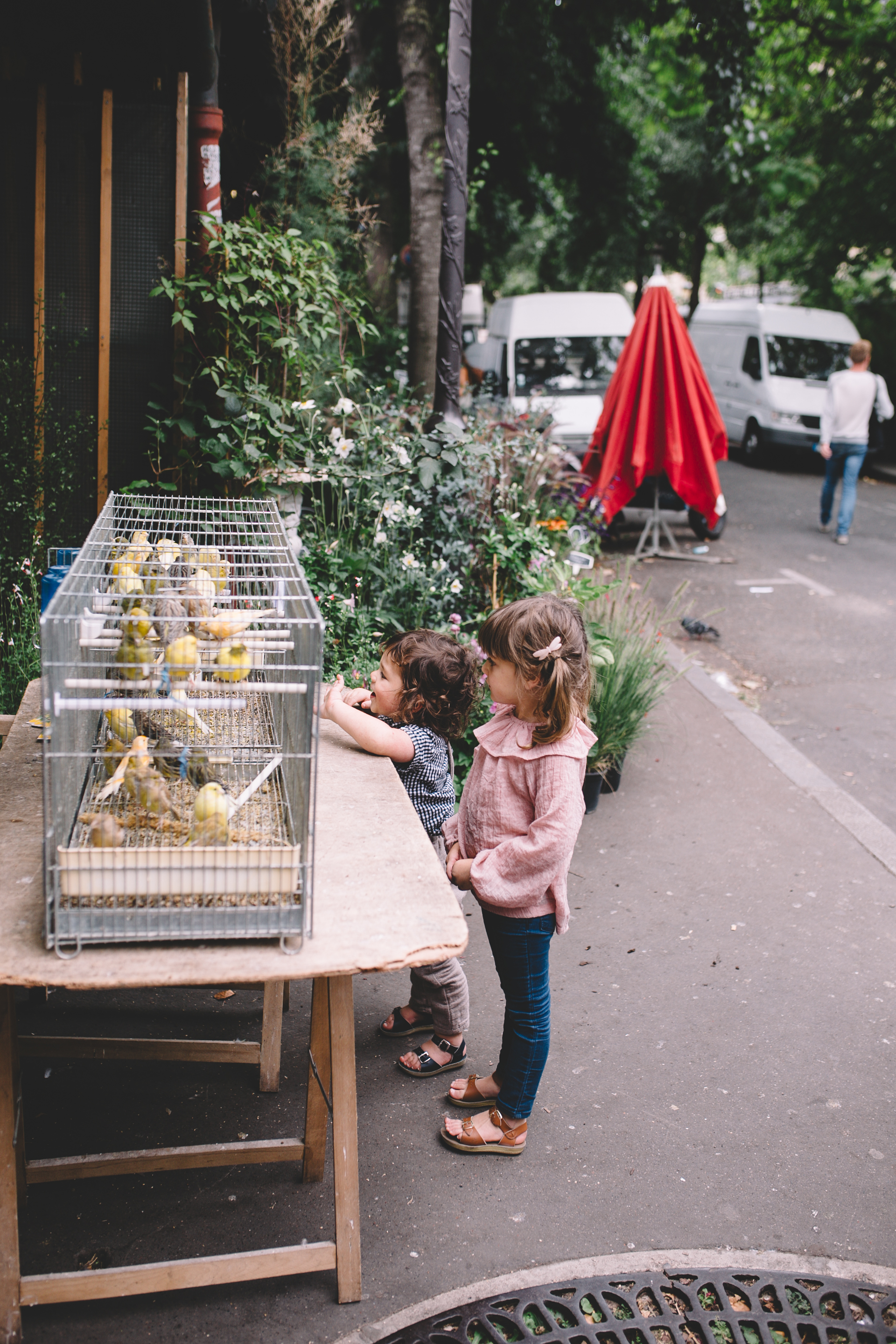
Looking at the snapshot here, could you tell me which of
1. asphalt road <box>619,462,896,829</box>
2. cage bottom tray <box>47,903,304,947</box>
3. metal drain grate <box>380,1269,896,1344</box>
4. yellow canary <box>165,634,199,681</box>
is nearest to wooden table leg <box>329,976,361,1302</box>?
metal drain grate <box>380,1269,896,1344</box>

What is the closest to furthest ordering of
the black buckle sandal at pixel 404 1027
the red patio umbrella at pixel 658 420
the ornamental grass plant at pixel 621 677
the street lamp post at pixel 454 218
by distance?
the black buckle sandal at pixel 404 1027
the ornamental grass plant at pixel 621 677
the street lamp post at pixel 454 218
the red patio umbrella at pixel 658 420

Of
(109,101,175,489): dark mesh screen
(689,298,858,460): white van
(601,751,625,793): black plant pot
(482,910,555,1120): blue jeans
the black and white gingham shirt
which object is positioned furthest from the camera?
(689,298,858,460): white van

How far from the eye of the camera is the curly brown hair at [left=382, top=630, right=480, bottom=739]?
107 inches

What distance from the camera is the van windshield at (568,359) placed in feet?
38.2

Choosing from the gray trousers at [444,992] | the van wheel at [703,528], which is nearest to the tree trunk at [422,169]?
the van wheel at [703,528]

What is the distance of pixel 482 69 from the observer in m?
12.3

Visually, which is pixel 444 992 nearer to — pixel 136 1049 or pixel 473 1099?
pixel 473 1099

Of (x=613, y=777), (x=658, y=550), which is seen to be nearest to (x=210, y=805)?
(x=613, y=777)

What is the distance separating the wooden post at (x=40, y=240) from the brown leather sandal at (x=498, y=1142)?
3976 mm

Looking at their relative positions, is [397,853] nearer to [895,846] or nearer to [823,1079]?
[823,1079]

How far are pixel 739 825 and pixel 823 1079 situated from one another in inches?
69.2

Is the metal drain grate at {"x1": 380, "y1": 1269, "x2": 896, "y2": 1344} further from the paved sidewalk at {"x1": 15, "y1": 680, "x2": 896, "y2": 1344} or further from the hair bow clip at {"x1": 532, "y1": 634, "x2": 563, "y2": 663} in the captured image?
the hair bow clip at {"x1": 532, "y1": 634, "x2": 563, "y2": 663}

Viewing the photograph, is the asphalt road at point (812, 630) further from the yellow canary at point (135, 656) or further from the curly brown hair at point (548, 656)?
the yellow canary at point (135, 656)

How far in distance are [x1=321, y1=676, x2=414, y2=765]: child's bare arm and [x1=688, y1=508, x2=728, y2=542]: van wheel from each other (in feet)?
26.9
